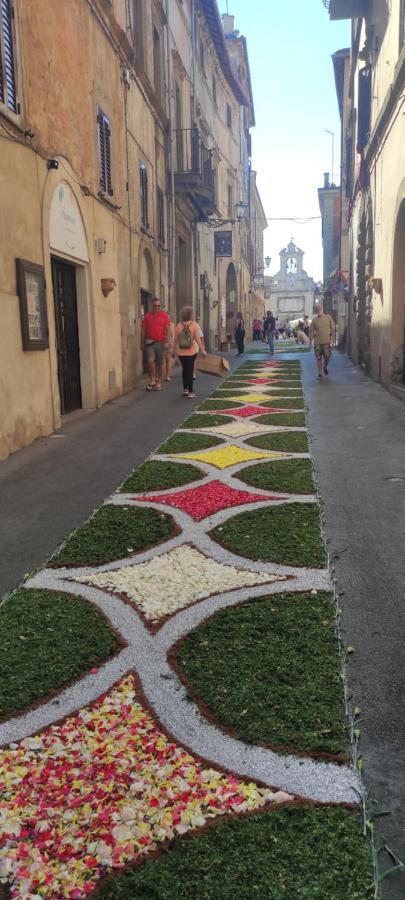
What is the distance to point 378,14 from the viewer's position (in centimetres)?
1302

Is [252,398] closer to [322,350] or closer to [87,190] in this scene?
[322,350]

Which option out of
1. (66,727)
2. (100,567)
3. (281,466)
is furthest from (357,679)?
(281,466)

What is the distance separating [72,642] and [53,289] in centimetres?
735

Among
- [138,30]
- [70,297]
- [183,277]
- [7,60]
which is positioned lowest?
[70,297]

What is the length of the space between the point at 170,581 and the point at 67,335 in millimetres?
7427

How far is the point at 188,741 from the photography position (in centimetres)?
201

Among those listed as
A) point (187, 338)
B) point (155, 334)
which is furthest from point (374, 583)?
point (155, 334)

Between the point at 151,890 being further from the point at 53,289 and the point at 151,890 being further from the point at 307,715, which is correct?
the point at 53,289

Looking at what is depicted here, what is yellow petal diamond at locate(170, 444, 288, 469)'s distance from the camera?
6145 millimetres

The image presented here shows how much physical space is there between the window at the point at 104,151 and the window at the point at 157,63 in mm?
6049

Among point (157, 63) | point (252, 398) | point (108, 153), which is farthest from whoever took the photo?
point (157, 63)

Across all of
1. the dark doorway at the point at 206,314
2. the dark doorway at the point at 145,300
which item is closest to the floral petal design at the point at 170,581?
the dark doorway at the point at 145,300

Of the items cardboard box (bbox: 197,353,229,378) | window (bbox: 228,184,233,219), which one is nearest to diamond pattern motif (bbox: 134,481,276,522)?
cardboard box (bbox: 197,353,229,378)

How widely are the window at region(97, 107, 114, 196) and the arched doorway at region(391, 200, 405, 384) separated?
5.05 meters
